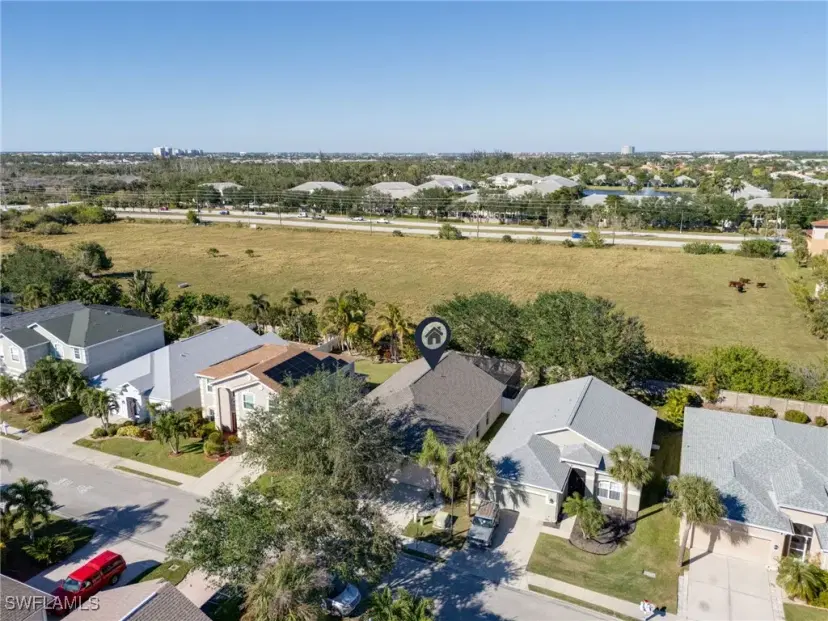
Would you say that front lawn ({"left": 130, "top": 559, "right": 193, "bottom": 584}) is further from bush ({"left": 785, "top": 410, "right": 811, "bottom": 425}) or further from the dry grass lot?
the dry grass lot

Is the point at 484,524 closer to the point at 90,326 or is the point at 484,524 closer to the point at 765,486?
the point at 765,486

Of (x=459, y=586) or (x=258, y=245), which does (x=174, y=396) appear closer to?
(x=459, y=586)

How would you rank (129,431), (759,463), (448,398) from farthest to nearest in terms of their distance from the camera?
1. (129,431)
2. (448,398)
3. (759,463)

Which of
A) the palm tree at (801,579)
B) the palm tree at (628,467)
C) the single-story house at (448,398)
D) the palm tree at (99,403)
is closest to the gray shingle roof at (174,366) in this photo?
the palm tree at (99,403)

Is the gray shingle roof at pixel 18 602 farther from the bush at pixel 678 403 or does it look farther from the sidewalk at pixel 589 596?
the bush at pixel 678 403

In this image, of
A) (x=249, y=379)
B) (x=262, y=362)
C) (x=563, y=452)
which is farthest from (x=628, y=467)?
(x=262, y=362)

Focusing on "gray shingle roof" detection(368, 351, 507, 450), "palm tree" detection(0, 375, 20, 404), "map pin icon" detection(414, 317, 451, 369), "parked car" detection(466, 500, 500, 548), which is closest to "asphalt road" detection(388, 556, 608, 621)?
"parked car" detection(466, 500, 500, 548)

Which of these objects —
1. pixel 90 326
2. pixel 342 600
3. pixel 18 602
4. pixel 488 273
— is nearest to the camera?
pixel 18 602
